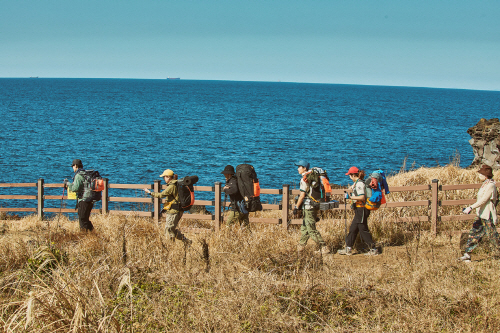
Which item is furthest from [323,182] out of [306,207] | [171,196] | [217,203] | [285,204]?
[217,203]

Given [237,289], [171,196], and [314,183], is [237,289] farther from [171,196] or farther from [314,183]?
[171,196]

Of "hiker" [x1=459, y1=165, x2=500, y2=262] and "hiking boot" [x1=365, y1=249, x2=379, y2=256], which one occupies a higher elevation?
"hiker" [x1=459, y1=165, x2=500, y2=262]

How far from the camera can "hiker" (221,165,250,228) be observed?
937 centimetres

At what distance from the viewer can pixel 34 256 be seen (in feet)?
22.2

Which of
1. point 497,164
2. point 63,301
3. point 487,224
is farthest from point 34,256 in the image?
point 497,164

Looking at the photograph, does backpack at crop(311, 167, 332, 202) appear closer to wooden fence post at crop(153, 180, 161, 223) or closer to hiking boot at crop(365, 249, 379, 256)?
hiking boot at crop(365, 249, 379, 256)

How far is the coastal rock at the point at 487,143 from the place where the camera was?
2109 centimetres

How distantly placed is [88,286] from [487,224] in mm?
6442

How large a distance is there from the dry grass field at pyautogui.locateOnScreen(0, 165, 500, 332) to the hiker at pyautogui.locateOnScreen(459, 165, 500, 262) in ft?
1.08

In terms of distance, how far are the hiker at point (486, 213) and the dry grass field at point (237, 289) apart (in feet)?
1.08

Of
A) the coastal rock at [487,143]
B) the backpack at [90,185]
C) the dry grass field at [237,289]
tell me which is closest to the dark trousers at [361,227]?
the dry grass field at [237,289]

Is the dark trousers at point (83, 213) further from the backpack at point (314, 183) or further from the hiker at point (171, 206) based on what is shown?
the backpack at point (314, 183)

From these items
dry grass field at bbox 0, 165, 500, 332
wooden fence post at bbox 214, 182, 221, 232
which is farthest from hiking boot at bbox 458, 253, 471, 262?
wooden fence post at bbox 214, 182, 221, 232

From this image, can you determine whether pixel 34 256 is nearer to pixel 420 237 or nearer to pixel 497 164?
pixel 420 237
